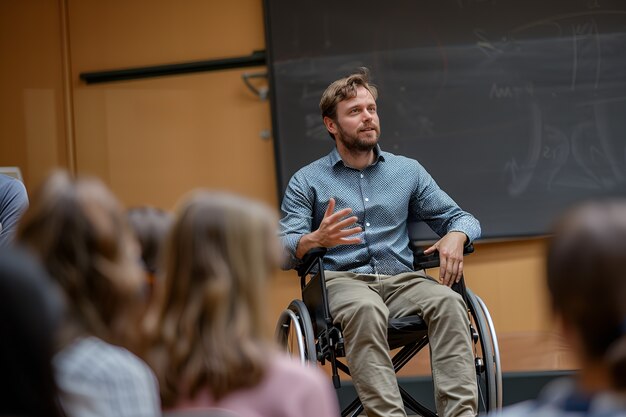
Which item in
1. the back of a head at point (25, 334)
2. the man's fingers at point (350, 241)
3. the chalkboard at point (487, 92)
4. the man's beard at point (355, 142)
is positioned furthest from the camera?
the chalkboard at point (487, 92)

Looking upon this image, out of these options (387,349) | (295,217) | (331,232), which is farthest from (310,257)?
(387,349)

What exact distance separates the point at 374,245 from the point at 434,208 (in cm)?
28

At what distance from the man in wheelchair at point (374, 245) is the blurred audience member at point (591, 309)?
193cm

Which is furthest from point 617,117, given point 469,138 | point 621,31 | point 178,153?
point 178,153

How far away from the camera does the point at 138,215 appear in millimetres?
1724

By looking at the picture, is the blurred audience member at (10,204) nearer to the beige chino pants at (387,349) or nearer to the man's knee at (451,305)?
the beige chino pants at (387,349)

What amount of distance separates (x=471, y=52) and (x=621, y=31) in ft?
2.31

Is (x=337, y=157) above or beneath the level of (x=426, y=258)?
above

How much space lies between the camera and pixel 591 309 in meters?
1.01

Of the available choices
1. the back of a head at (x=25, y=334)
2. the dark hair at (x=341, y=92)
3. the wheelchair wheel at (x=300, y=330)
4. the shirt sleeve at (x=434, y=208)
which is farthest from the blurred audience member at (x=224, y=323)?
the dark hair at (x=341, y=92)

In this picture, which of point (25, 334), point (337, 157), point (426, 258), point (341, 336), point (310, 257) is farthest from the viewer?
point (337, 157)

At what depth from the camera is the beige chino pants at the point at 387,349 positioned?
9.66 ft

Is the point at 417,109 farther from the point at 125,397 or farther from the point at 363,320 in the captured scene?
the point at 125,397

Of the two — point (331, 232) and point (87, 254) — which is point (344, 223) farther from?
point (87, 254)
